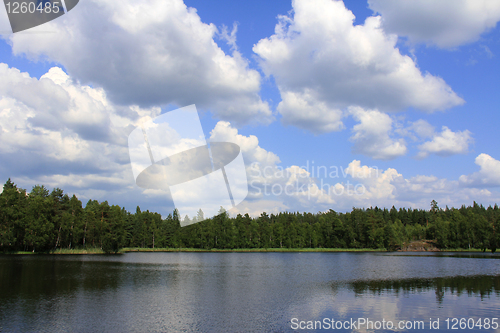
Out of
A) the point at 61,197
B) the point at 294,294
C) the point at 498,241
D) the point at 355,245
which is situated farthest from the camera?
the point at 355,245

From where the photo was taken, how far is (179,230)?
170 meters

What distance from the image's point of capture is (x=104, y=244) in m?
105

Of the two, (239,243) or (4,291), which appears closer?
(4,291)

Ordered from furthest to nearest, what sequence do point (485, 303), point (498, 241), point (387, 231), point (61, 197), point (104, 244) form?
point (387, 231) → point (498, 241) → point (61, 197) → point (104, 244) → point (485, 303)

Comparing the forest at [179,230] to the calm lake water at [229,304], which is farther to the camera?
the forest at [179,230]

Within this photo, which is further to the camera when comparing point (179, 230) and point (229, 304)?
point (179, 230)

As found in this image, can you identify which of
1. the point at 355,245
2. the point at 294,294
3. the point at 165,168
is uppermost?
the point at 165,168

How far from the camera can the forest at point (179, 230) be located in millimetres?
89812

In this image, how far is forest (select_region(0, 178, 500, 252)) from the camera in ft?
295

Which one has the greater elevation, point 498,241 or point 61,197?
point 61,197

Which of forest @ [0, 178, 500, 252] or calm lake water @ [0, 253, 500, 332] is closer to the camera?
calm lake water @ [0, 253, 500, 332]

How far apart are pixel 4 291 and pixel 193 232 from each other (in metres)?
134

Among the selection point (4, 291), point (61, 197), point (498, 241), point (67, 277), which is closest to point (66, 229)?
point (61, 197)

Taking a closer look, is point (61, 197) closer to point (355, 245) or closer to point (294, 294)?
point (294, 294)
